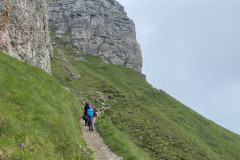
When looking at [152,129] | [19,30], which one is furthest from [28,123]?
[152,129]

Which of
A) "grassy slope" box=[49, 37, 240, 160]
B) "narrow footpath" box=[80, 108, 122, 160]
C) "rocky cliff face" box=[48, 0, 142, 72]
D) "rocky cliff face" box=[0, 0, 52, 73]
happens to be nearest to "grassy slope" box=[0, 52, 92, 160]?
"narrow footpath" box=[80, 108, 122, 160]

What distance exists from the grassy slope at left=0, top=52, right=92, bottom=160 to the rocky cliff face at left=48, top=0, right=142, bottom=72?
9790cm

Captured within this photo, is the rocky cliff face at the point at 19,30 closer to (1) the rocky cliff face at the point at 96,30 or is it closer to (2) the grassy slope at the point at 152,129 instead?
(2) the grassy slope at the point at 152,129

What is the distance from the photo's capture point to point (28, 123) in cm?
1379

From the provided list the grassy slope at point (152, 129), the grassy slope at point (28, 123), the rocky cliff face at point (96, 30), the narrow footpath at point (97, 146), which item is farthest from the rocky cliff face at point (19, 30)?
the rocky cliff face at point (96, 30)

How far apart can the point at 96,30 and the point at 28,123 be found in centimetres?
13083

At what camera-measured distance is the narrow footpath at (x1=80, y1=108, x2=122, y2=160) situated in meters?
18.3

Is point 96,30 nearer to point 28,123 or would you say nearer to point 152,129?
point 152,129

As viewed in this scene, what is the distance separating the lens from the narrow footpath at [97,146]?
18322mm

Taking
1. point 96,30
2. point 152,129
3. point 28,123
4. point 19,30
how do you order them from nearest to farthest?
point 28,123 → point 19,30 → point 152,129 → point 96,30

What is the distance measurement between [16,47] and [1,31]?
11.3ft

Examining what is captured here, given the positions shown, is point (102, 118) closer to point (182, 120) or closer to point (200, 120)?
point (182, 120)

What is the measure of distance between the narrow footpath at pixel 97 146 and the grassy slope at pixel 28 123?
316cm

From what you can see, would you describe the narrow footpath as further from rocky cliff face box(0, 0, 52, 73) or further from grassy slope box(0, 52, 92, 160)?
rocky cliff face box(0, 0, 52, 73)
